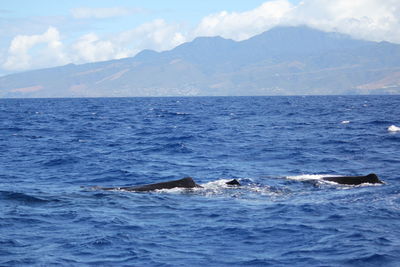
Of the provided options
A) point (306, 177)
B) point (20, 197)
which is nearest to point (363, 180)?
point (306, 177)

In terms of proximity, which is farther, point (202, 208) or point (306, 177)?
point (306, 177)

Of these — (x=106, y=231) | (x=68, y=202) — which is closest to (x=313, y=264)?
(x=106, y=231)

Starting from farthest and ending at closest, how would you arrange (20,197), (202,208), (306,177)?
(306,177) < (20,197) < (202,208)

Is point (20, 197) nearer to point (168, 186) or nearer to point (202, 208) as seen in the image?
point (168, 186)

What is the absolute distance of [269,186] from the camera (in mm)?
25328

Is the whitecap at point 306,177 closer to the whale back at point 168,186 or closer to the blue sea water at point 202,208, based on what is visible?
the blue sea water at point 202,208

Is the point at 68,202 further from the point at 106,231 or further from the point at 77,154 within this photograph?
the point at 77,154

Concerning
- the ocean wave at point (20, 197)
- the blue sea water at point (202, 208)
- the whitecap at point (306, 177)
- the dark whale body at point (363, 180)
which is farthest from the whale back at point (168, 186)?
the dark whale body at point (363, 180)

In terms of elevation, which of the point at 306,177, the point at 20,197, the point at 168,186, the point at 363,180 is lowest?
the point at 306,177

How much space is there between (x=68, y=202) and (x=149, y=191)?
373 centimetres

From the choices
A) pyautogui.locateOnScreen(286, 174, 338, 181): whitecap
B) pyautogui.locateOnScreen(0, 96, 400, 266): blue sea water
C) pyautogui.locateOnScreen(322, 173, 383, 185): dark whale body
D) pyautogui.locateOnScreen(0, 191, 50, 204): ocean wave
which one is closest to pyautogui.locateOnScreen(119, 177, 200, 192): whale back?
pyautogui.locateOnScreen(0, 96, 400, 266): blue sea water

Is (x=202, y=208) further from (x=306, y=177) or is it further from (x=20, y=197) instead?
(x=306, y=177)

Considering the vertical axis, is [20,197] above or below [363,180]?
above

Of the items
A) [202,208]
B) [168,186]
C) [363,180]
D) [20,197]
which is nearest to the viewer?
[202,208]
